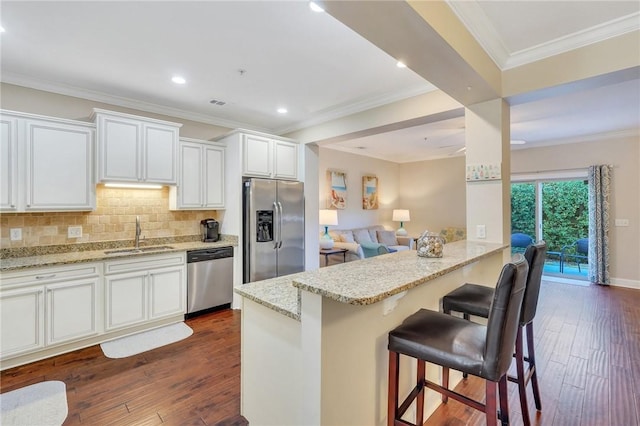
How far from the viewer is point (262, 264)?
4.11 meters

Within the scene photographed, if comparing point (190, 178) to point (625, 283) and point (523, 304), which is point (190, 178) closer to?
point (523, 304)

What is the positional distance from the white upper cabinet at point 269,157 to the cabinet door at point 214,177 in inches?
17.1

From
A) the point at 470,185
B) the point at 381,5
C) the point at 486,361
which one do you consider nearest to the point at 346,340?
the point at 486,361

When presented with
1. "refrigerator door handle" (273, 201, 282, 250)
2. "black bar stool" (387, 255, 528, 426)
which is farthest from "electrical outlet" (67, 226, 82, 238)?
"black bar stool" (387, 255, 528, 426)

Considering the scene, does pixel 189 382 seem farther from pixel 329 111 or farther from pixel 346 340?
pixel 329 111

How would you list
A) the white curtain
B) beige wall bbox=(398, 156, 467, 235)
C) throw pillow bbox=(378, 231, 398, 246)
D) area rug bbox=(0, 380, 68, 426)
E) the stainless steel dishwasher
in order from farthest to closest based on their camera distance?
beige wall bbox=(398, 156, 467, 235), throw pillow bbox=(378, 231, 398, 246), the white curtain, the stainless steel dishwasher, area rug bbox=(0, 380, 68, 426)

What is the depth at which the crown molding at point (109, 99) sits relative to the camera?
3006 millimetres

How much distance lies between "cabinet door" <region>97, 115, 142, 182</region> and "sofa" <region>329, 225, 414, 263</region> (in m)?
3.67

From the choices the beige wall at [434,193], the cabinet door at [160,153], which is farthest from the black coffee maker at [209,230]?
the beige wall at [434,193]

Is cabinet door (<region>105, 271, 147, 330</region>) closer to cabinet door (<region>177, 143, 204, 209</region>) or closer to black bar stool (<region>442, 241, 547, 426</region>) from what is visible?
cabinet door (<region>177, 143, 204, 209</region>)

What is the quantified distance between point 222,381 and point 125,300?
1545mm

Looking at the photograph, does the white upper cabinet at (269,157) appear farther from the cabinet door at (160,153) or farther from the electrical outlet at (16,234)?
the electrical outlet at (16,234)

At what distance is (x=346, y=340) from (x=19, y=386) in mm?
2740

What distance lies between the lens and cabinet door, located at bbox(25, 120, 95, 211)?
282cm
